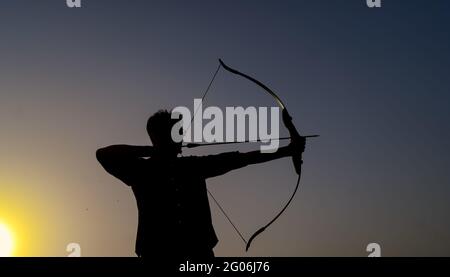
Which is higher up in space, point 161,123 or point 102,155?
point 161,123

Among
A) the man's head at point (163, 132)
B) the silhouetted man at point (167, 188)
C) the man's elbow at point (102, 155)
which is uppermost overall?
the man's head at point (163, 132)

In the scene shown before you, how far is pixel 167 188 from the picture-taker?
276 cm

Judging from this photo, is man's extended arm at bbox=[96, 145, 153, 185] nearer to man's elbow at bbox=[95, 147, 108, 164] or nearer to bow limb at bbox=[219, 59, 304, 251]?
man's elbow at bbox=[95, 147, 108, 164]

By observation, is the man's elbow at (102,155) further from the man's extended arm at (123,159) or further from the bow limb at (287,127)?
the bow limb at (287,127)

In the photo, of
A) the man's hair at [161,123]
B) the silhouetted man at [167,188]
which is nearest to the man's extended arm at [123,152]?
the silhouetted man at [167,188]

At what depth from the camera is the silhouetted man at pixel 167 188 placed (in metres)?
2.66

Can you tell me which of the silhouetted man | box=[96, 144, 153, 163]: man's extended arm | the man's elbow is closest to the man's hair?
the silhouetted man

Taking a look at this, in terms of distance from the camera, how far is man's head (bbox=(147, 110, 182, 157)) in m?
2.79

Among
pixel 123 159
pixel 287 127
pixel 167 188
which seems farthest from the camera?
pixel 287 127

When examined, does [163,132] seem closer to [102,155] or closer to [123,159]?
[123,159]

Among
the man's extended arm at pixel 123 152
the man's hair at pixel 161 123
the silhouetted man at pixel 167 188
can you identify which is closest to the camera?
the silhouetted man at pixel 167 188

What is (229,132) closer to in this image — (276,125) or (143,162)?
(276,125)

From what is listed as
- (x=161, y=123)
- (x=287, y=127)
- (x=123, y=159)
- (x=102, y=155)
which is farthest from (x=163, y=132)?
(x=287, y=127)

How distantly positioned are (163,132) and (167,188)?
270mm
